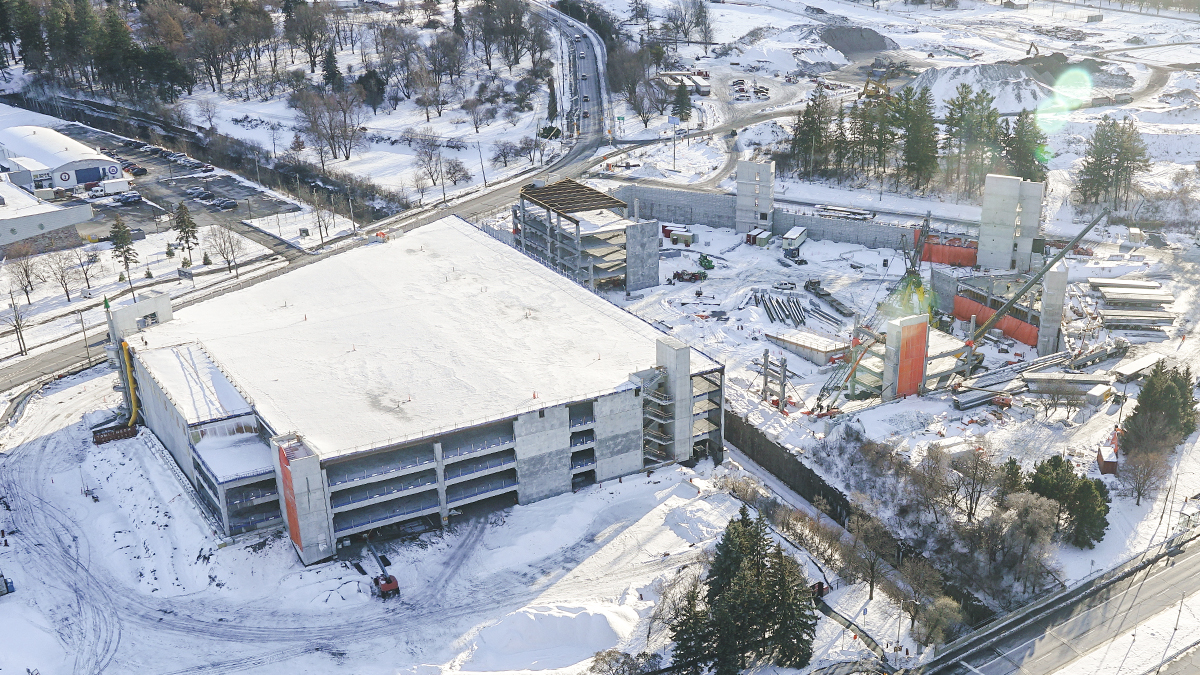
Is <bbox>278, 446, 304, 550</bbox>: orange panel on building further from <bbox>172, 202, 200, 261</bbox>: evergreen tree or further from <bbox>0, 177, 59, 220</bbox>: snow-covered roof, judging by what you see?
<bbox>0, 177, 59, 220</bbox>: snow-covered roof

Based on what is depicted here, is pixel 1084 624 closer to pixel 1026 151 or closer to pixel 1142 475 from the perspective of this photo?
pixel 1142 475

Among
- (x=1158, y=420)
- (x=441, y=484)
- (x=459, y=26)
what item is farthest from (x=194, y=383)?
(x=459, y=26)

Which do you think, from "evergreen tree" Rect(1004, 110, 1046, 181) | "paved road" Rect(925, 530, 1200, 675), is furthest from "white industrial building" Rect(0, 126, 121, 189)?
"paved road" Rect(925, 530, 1200, 675)

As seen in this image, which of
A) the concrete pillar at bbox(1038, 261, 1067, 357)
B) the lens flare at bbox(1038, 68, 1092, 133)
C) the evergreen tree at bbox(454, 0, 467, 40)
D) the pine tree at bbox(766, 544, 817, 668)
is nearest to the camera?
the pine tree at bbox(766, 544, 817, 668)

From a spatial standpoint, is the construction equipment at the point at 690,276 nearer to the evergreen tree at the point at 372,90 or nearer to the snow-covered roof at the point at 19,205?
the snow-covered roof at the point at 19,205

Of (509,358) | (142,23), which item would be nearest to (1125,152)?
(509,358)

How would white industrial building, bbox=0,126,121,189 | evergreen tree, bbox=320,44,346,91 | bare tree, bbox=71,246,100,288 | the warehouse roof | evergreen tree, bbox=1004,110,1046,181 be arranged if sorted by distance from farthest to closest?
evergreen tree, bbox=320,44,346,91
white industrial building, bbox=0,126,121,189
evergreen tree, bbox=1004,110,1046,181
bare tree, bbox=71,246,100,288
the warehouse roof
